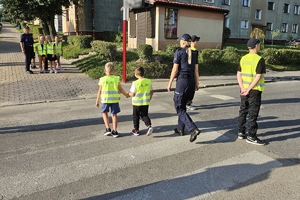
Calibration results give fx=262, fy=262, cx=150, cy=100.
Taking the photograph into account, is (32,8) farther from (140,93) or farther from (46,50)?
(140,93)

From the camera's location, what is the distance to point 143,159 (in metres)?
4.22

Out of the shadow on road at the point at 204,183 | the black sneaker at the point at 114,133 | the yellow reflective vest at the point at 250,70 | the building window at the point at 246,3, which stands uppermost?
the building window at the point at 246,3

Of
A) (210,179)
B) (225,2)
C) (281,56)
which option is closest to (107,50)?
(210,179)

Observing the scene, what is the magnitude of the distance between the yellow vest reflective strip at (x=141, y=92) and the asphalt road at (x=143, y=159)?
0.71 m

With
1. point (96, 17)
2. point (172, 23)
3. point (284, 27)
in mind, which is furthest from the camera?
point (284, 27)

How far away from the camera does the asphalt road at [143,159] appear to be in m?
3.34

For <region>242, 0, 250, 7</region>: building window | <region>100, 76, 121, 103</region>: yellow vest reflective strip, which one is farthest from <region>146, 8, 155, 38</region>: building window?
<region>242, 0, 250, 7</region>: building window

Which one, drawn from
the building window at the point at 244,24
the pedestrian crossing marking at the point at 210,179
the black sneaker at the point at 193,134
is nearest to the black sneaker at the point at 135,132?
the black sneaker at the point at 193,134

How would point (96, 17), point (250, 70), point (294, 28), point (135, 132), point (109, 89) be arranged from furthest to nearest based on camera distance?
1. point (294, 28)
2. point (96, 17)
3. point (135, 132)
4. point (109, 89)
5. point (250, 70)

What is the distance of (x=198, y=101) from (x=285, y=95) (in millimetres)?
3633

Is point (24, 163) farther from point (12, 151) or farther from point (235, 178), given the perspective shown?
point (235, 178)

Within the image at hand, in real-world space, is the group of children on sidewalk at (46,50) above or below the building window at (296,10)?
below

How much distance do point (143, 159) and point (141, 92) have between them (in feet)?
4.65

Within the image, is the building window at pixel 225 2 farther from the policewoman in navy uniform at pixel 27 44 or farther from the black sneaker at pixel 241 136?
the black sneaker at pixel 241 136
